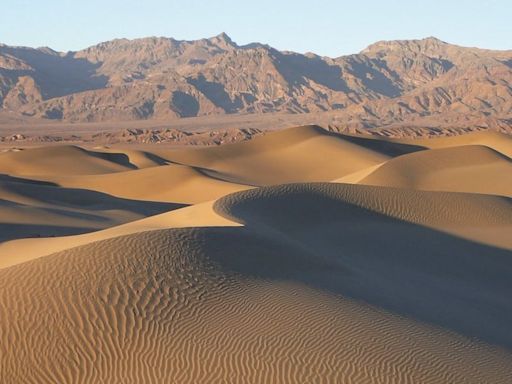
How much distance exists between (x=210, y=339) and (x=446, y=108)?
612 ft

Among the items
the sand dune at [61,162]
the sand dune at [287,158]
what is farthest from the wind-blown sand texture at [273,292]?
the sand dune at [287,158]

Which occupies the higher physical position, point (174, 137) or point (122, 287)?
point (122, 287)

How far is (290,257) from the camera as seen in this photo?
48.0ft

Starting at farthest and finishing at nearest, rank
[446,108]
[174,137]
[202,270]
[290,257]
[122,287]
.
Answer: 1. [446,108]
2. [174,137]
3. [290,257]
4. [202,270]
5. [122,287]

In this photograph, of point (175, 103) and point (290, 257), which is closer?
point (290, 257)

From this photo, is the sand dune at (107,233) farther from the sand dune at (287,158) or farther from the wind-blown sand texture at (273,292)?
the sand dune at (287,158)

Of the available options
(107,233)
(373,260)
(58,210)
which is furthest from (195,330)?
(58,210)

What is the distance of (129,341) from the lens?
33.2 feet

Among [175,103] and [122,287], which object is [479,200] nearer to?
[122,287]

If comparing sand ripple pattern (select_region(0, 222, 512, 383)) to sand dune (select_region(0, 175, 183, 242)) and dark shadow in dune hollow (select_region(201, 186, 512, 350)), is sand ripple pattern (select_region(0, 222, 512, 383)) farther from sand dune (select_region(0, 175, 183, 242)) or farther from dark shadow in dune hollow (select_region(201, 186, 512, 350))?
sand dune (select_region(0, 175, 183, 242))

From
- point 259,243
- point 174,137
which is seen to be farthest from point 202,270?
point 174,137

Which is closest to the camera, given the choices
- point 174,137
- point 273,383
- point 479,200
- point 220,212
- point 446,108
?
point 273,383

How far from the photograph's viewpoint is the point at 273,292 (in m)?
12.1

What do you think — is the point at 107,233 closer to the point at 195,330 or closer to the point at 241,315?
the point at 241,315
